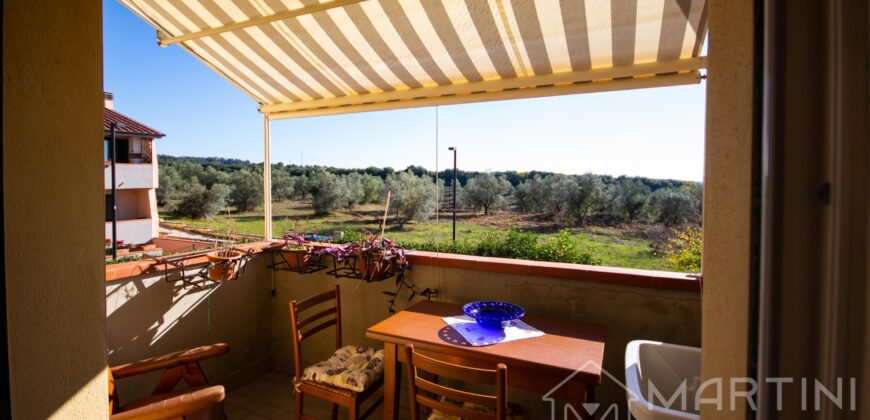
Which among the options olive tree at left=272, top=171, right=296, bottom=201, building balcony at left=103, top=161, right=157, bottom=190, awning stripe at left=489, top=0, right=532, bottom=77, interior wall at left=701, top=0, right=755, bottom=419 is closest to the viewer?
interior wall at left=701, top=0, right=755, bottom=419

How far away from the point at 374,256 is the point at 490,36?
1736mm

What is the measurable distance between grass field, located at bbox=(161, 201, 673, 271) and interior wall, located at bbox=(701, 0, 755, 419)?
3.42 meters

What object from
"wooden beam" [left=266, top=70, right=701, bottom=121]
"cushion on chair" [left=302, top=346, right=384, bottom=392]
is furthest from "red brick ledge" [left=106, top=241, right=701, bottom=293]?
"wooden beam" [left=266, top=70, right=701, bottom=121]

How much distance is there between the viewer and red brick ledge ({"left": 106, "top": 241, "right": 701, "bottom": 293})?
2426 millimetres

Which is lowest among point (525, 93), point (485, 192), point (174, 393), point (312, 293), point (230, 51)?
point (174, 393)

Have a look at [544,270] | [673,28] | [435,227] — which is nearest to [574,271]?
[544,270]

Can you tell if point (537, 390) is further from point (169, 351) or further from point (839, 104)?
point (169, 351)

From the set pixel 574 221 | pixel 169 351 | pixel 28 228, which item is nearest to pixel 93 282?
pixel 28 228

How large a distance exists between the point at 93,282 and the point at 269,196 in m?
2.88

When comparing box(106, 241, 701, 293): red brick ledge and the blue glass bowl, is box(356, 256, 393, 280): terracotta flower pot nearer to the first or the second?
box(106, 241, 701, 293): red brick ledge

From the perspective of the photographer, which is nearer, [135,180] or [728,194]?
[728,194]

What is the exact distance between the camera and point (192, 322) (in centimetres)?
316

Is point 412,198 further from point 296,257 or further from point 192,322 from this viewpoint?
point 192,322

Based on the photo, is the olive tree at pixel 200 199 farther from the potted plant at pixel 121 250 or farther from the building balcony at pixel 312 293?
the building balcony at pixel 312 293
